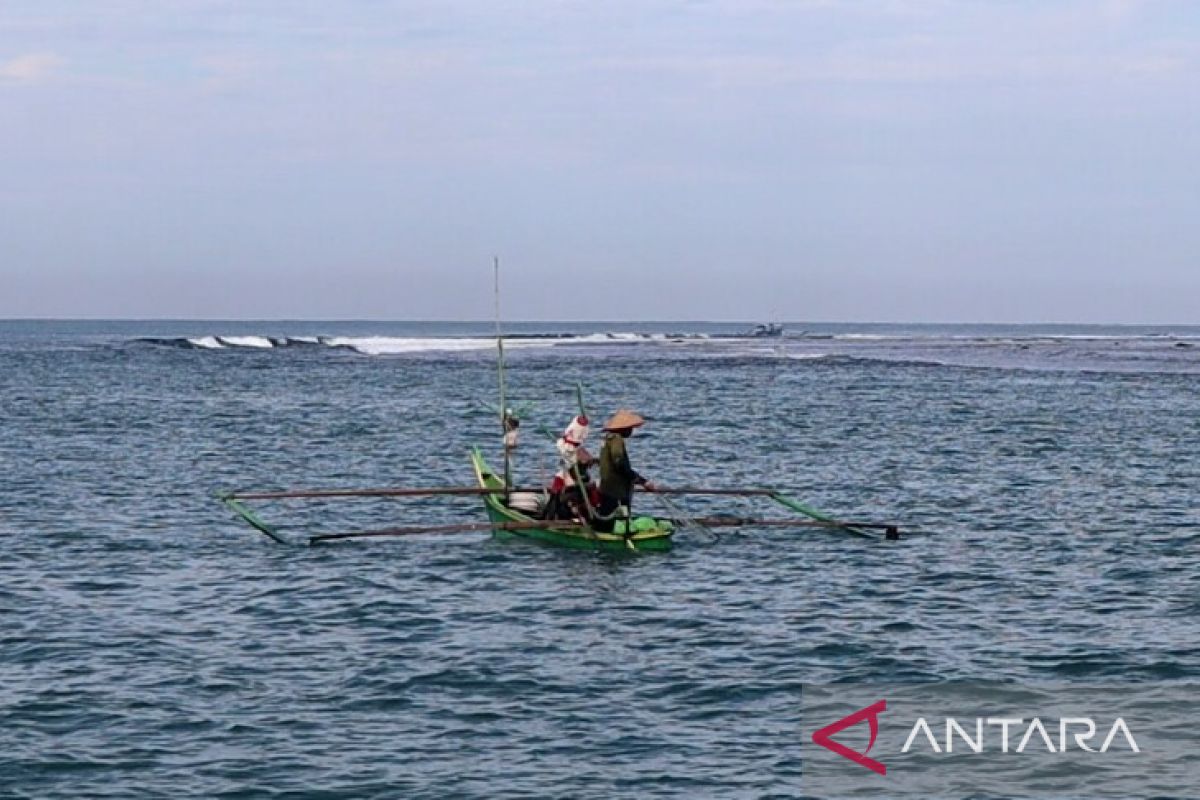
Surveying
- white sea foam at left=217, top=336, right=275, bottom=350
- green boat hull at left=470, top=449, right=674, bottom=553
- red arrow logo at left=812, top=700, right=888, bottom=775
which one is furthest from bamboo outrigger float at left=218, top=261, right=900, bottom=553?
white sea foam at left=217, top=336, right=275, bottom=350

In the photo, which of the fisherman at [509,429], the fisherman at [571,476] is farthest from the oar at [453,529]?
the fisherman at [509,429]

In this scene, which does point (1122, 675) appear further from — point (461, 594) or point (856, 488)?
point (856, 488)

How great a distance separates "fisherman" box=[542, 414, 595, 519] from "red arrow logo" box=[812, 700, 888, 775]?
28.6ft

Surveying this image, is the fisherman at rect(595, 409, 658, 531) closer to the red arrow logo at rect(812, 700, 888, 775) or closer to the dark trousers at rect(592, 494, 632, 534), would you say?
the dark trousers at rect(592, 494, 632, 534)

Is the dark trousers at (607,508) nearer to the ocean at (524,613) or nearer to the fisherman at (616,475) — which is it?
the fisherman at (616,475)

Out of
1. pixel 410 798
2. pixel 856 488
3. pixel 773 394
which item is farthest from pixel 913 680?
pixel 773 394

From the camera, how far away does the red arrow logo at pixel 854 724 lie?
1384 cm

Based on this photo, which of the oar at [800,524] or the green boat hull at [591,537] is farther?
the oar at [800,524]

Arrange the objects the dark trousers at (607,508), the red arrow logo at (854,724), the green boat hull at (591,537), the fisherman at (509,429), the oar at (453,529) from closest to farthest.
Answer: the red arrow logo at (854,724) < the dark trousers at (607,508) < the green boat hull at (591,537) < the oar at (453,529) < the fisherman at (509,429)

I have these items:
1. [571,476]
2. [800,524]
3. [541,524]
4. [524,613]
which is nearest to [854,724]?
[524,613]

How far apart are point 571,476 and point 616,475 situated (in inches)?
39.3

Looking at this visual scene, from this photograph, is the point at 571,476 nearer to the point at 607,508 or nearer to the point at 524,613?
the point at 607,508

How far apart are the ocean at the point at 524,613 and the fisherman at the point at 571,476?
658mm

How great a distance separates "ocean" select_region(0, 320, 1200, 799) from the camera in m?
14.0
